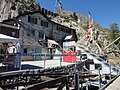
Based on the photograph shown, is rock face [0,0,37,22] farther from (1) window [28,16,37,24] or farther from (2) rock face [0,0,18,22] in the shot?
(1) window [28,16,37,24]

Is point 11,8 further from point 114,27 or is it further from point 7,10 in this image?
point 114,27

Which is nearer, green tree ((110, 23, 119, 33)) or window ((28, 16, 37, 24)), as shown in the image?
window ((28, 16, 37, 24))

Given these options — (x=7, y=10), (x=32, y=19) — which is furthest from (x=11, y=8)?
(x=32, y=19)

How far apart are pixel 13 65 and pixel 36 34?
22.5 metres

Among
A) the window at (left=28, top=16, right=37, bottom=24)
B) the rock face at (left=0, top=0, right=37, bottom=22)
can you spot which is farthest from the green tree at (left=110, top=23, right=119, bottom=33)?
the window at (left=28, top=16, right=37, bottom=24)

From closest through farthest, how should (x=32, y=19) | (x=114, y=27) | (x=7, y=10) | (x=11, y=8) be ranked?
(x=32, y=19)
(x=11, y=8)
(x=7, y=10)
(x=114, y=27)

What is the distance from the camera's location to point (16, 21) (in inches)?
1374

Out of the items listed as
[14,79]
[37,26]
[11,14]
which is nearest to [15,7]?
[11,14]

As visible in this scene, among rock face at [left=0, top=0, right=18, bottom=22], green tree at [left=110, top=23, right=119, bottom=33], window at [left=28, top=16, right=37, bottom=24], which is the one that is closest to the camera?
window at [left=28, top=16, right=37, bottom=24]

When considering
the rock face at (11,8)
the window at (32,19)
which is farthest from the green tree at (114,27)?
the window at (32,19)

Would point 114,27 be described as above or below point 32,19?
above

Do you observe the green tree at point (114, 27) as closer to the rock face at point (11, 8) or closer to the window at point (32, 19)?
the rock face at point (11, 8)

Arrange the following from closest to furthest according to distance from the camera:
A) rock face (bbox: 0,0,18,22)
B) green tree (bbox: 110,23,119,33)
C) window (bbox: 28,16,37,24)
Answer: window (bbox: 28,16,37,24), rock face (bbox: 0,0,18,22), green tree (bbox: 110,23,119,33)

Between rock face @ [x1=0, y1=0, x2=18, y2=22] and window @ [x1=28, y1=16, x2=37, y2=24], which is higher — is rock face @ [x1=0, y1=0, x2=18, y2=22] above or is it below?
above
